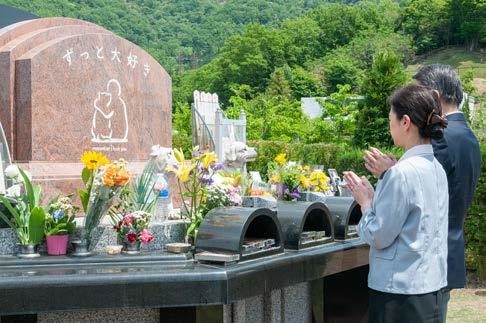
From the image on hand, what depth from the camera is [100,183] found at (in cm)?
358

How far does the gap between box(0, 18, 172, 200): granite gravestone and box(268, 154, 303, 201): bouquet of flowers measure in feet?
6.39

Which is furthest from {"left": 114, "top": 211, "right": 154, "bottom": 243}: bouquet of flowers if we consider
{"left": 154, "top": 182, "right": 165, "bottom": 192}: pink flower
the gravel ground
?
the gravel ground

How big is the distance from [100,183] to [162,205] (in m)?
0.68

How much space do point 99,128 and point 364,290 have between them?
2.92 meters

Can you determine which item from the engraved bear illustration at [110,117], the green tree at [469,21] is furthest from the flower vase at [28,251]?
Answer: the green tree at [469,21]

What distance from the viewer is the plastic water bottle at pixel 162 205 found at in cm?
412

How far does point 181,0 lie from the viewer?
10031 cm

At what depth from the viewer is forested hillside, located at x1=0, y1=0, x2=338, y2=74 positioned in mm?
76812

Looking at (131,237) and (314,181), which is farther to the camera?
(314,181)

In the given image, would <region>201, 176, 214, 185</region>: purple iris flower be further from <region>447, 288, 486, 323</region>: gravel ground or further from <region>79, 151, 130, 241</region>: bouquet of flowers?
<region>447, 288, 486, 323</region>: gravel ground

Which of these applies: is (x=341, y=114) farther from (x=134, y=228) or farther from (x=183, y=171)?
(x=134, y=228)

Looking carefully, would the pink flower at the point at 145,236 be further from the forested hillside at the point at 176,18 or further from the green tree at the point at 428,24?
the green tree at the point at 428,24

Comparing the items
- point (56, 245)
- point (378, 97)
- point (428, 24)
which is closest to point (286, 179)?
point (56, 245)

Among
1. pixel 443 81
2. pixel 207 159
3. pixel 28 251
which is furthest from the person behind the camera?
pixel 207 159
